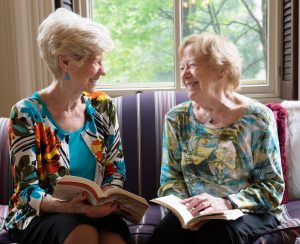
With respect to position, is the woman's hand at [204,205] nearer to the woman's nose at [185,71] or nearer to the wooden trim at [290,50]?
the woman's nose at [185,71]

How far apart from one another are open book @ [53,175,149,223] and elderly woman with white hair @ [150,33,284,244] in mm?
157

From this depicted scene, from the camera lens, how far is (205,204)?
4.84 ft

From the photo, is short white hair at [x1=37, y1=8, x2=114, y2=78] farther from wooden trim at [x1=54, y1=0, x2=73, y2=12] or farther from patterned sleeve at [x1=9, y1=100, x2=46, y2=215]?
wooden trim at [x1=54, y1=0, x2=73, y2=12]

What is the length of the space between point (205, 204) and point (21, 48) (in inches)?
54.7

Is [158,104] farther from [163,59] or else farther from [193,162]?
[163,59]

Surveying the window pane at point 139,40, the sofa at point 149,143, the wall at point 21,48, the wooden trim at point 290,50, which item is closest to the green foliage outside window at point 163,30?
the window pane at point 139,40

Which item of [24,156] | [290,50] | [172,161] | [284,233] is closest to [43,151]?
[24,156]

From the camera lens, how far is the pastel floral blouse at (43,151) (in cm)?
150

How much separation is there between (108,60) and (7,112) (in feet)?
2.21

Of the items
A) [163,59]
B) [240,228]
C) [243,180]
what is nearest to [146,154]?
[243,180]

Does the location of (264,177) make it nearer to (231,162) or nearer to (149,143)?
(231,162)

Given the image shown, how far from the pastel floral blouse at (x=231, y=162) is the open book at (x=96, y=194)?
9.1 inches

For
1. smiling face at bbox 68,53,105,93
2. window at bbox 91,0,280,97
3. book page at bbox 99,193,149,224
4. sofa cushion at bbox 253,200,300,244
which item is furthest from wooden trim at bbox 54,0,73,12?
sofa cushion at bbox 253,200,300,244

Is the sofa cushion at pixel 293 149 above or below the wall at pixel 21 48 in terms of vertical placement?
below
